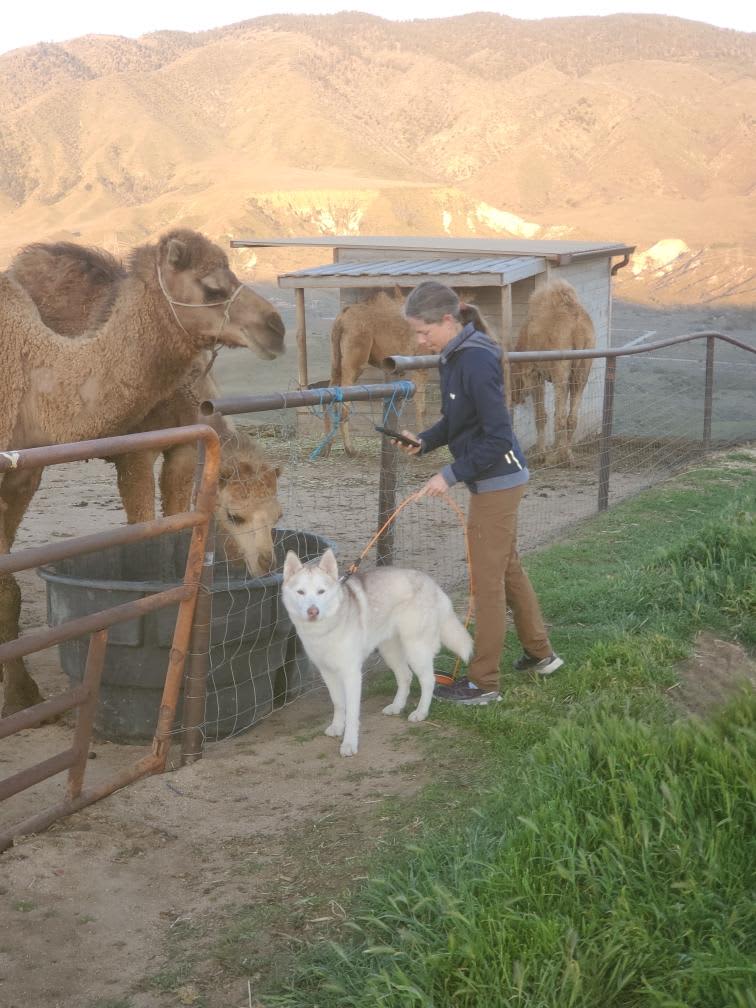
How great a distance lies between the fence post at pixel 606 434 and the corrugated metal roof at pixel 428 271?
3.10m

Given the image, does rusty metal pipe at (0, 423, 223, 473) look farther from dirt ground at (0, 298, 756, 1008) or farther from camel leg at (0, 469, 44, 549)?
camel leg at (0, 469, 44, 549)

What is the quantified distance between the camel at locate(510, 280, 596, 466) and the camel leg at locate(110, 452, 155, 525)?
6649 mm

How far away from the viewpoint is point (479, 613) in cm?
486

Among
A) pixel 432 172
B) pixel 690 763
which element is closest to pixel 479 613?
pixel 690 763

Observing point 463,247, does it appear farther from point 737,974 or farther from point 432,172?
point 432,172

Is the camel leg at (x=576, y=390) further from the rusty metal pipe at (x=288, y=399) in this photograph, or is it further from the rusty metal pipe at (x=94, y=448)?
the rusty metal pipe at (x=94, y=448)

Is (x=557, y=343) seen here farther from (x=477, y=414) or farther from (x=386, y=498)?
(x=477, y=414)

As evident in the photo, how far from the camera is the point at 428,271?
512 inches

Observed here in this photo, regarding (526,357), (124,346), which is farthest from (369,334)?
(124,346)

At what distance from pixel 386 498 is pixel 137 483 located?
1.32 metres

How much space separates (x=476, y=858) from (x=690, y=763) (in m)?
0.68

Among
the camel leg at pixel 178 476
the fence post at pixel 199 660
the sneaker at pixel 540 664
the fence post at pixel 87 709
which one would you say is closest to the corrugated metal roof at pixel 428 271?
the camel leg at pixel 178 476

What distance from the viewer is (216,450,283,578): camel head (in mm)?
5410

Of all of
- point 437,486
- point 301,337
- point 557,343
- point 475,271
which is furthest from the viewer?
point 301,337
